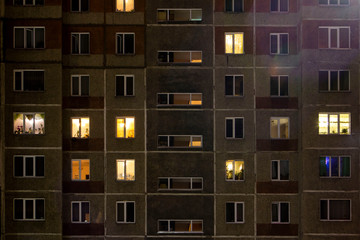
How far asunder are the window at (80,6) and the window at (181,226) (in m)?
14.7

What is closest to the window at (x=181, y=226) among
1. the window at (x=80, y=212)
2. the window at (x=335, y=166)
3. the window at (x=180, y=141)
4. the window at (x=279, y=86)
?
the window at (x=80, y=212)

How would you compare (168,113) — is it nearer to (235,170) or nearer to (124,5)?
(235,170)

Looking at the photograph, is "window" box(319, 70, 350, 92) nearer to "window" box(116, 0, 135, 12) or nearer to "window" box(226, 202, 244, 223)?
"window" box(226, 202, 244, 223)

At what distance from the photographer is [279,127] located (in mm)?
19312

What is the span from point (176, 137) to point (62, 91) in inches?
313

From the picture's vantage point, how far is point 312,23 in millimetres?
18609

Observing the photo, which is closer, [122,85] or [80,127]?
[80,127]

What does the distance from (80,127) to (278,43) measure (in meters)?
14.0

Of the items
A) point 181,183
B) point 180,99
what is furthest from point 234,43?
point 181,183

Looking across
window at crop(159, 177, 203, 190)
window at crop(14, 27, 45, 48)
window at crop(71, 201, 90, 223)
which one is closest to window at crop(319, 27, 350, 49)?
window at crop(159, 177, 203, 190)

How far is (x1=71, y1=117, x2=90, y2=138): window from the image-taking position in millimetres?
19234

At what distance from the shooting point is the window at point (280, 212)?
19094 mm

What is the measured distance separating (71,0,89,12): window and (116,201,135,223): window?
41.9 ft

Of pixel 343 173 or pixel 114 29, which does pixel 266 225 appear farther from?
pixel 114 29
